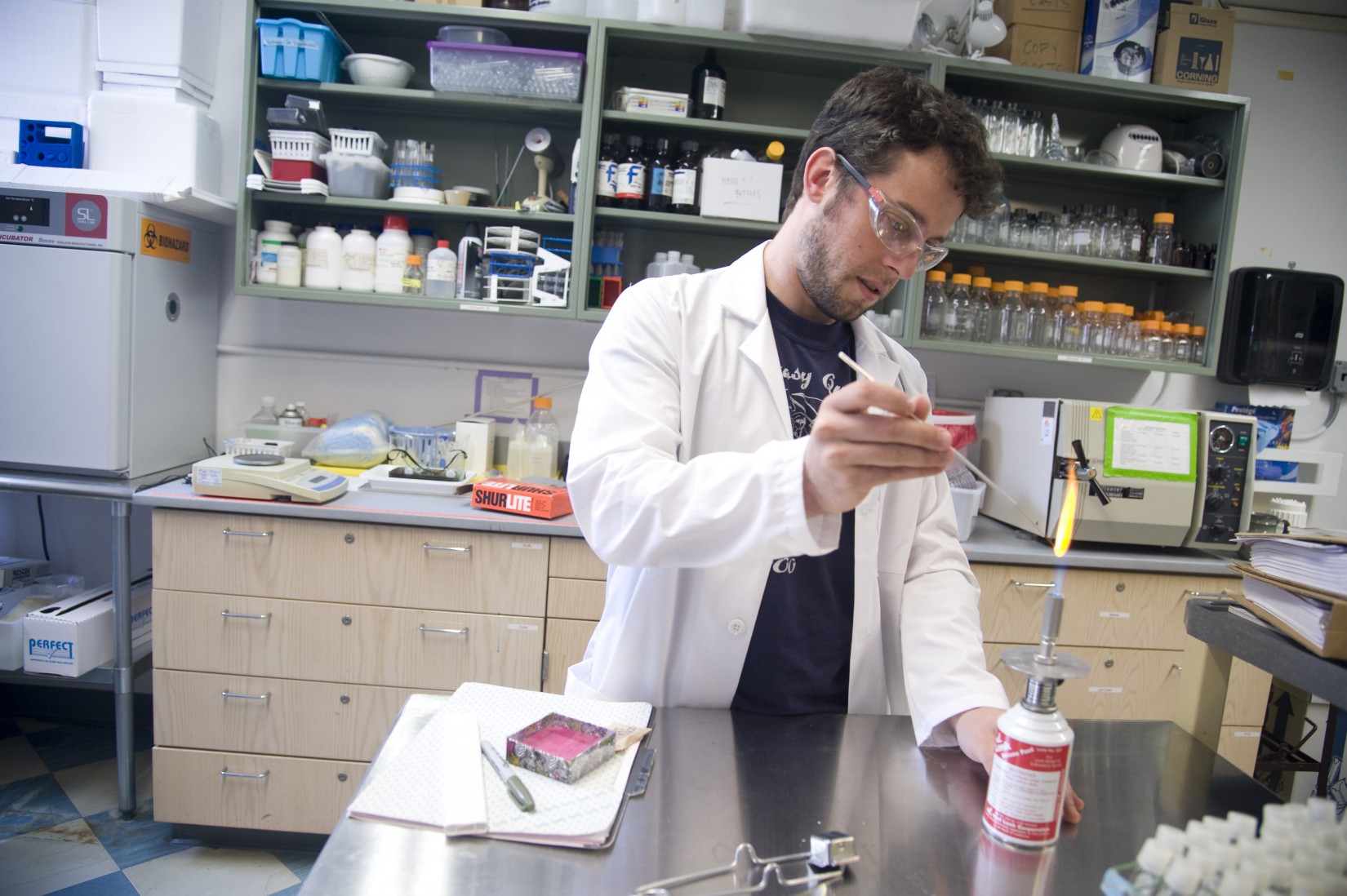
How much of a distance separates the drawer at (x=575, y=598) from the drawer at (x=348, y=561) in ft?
0.09

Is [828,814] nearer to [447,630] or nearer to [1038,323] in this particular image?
[447,630]

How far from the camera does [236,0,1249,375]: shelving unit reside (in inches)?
99.4

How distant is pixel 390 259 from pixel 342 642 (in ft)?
3.73

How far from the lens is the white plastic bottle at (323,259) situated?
259cm

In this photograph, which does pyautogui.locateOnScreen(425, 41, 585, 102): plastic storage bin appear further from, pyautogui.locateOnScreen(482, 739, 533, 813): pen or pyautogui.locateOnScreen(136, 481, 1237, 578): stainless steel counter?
pyautogui.locateOnScreen(482, 739, 533, 813): pen

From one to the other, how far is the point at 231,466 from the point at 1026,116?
261 centimetres

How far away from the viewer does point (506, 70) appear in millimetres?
2516

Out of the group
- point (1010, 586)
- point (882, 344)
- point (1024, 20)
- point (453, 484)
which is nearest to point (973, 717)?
point (882, 344)

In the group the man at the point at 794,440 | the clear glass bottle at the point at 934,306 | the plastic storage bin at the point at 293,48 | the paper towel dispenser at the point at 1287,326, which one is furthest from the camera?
the paper towel dispenser at the point at 1287,326

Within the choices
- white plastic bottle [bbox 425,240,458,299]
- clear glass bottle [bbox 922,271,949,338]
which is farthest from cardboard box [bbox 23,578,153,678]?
clear glass bottle [bbox 922,271,949,338]

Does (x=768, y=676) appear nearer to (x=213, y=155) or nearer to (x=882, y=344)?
(x=882, y=344)

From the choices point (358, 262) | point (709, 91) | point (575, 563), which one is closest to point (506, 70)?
point (709, 91)

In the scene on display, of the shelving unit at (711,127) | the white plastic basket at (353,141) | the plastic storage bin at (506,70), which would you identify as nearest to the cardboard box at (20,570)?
the shelving unit at (711,127)

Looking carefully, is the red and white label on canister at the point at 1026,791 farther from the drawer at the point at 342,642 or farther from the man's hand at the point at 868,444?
the drawer at the point at 342,642
